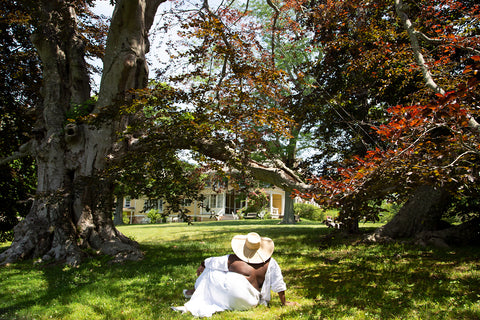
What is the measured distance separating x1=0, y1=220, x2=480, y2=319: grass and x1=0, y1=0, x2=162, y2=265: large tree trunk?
925 mm

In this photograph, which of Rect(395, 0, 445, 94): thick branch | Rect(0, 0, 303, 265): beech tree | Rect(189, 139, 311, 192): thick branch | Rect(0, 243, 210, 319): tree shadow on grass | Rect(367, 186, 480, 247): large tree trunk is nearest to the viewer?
Rect(0, 243, 210, 319): tree shadow on grass

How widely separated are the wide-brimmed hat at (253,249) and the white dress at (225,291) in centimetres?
24

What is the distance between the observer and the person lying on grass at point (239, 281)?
479cm

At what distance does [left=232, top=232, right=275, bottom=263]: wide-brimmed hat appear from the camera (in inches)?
202

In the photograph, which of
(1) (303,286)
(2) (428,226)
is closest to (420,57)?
(1) (303,286)

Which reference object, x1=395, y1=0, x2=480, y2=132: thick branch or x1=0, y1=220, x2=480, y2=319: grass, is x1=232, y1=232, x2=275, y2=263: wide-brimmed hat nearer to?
x1=0, y1=220, x2=480, y2=319: grass

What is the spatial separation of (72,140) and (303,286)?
820cm

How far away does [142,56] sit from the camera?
33.9 feet

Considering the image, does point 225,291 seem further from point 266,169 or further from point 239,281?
point 266,169

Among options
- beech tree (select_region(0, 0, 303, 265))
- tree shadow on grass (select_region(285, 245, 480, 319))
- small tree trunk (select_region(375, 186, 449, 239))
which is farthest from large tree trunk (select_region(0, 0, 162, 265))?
small tree trunk (select_region(375, 186, 449, 239))

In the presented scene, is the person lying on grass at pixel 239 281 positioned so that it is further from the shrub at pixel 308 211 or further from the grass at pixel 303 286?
the shrub at pixel 308 211

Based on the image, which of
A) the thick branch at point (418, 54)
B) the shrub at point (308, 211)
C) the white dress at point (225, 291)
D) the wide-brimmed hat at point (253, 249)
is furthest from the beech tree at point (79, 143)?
the shrub at point (308, 211)

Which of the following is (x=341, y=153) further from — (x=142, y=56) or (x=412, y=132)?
(x=412, y=132)

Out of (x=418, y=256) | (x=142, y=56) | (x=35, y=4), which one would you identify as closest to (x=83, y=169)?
(x=142, y=56)
